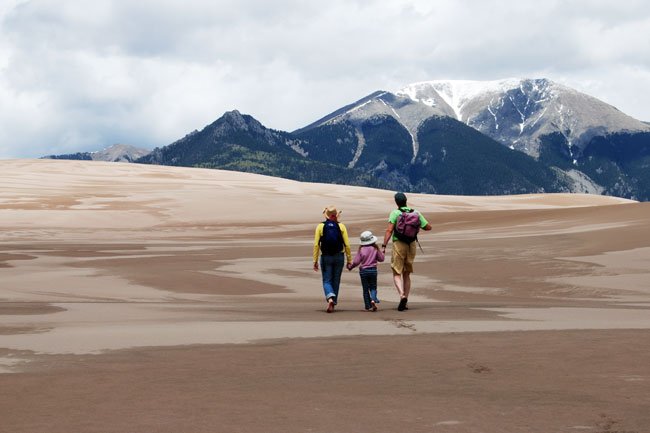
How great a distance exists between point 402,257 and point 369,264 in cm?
74

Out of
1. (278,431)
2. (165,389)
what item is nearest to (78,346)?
(165,389)

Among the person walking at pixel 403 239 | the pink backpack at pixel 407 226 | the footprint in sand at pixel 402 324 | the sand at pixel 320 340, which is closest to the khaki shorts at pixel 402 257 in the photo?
the person walking at pixel 403 239

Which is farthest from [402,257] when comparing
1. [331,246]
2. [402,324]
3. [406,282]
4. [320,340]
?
[320,340]

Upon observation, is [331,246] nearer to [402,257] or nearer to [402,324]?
[402,257]

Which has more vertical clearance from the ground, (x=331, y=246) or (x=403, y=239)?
(x=403, y=239)

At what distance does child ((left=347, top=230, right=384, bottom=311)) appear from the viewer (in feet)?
63.0

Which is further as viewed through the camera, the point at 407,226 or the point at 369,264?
the point at 369,264

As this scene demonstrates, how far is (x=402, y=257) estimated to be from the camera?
763 inches

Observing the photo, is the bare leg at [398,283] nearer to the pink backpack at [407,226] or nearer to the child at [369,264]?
the child at [369,264]

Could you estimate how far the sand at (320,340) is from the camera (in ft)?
28.6

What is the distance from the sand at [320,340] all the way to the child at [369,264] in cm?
68

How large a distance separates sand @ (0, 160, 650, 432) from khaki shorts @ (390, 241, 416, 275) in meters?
0.92

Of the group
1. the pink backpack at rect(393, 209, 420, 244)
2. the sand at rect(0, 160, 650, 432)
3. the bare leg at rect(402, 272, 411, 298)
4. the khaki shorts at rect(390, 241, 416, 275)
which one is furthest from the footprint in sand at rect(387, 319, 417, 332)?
the pink backpack at rect(393, 209, 420, 244)

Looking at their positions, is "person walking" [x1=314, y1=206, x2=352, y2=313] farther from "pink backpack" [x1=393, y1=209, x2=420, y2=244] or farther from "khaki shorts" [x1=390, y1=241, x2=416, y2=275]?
"pink backpack" [x1=393, y1=209, x2=420, y2=244]
